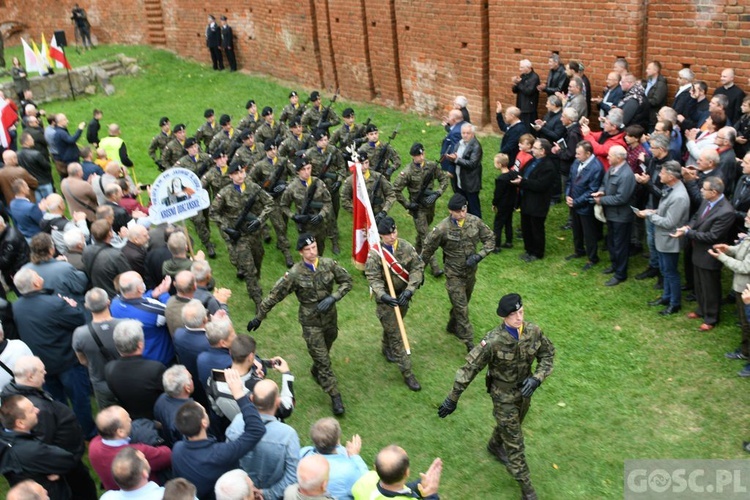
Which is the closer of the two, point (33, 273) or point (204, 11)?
point (33, 273)

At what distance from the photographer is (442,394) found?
8188mm

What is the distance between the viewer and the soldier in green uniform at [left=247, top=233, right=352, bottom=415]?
25.5 ft

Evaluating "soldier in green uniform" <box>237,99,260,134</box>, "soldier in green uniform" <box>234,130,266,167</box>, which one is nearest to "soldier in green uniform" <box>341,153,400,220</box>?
"soldier in green uniform" <box>234,130,266,167</box>

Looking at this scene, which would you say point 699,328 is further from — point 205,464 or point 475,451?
point 205,464

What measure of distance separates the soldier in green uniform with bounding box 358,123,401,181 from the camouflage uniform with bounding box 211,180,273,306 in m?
2.05

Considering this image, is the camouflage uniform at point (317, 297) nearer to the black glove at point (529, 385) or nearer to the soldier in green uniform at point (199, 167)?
the black glove at point (529, 385)

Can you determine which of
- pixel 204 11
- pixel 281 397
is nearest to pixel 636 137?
pixel 281 397

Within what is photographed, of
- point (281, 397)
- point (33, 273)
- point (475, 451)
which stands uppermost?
point (33, 273)

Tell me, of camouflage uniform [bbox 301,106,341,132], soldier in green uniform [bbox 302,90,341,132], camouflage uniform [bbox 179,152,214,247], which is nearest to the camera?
camouflage uniform [bbox 179,152,214,247]

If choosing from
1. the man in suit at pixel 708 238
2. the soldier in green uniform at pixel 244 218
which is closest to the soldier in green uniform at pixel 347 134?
the soldier in green uniform at pixel 244 218

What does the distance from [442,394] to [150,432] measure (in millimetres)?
3523

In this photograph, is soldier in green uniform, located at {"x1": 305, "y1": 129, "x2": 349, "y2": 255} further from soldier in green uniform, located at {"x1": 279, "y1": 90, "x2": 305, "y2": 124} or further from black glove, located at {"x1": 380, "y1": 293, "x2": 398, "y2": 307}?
black glove, located at {"x1": 380, "y1": 293, "x2": 398, "y2": 307}

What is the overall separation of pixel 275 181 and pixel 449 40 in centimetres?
647

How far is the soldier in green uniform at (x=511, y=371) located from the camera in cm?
629
